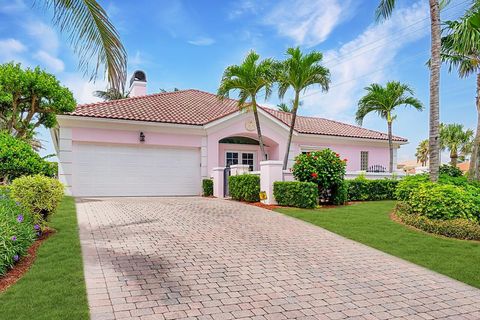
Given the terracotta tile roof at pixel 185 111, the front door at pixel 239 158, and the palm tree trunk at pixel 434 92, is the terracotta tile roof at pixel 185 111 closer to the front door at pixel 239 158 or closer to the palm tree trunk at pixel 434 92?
the front door at pixel 239 158

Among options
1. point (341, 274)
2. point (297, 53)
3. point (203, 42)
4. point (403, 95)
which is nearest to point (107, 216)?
point (203, 42)

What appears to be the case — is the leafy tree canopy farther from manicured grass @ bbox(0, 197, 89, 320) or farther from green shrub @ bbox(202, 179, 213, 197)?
manicured grass @ bbox(0, 197, 89, 320)

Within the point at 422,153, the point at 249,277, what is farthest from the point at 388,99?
the point at 422,153

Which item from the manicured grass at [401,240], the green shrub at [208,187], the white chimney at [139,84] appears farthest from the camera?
the white chimney at [139,84]

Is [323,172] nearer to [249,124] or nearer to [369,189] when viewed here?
[369,189]

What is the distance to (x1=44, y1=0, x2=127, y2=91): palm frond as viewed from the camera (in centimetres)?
588

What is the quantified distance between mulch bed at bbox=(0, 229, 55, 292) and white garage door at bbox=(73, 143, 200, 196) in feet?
31.0

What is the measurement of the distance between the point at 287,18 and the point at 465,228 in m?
9.10

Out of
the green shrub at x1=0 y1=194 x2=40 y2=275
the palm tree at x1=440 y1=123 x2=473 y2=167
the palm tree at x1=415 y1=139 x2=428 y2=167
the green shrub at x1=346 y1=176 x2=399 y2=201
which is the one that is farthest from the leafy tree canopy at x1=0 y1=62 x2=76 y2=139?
the palm tree at x1=415 y1=139 x2=428 y2=167

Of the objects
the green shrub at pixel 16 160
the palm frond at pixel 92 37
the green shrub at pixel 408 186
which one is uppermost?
the palm frond at pixel 92 37

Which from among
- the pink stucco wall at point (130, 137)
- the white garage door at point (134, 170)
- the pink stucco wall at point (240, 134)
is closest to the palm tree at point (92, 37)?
the pink stucco wall at point (130, 137)

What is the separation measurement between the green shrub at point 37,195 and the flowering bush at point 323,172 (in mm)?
8450

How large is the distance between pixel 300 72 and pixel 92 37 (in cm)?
1017

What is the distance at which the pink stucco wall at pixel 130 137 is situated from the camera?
16.4 m
